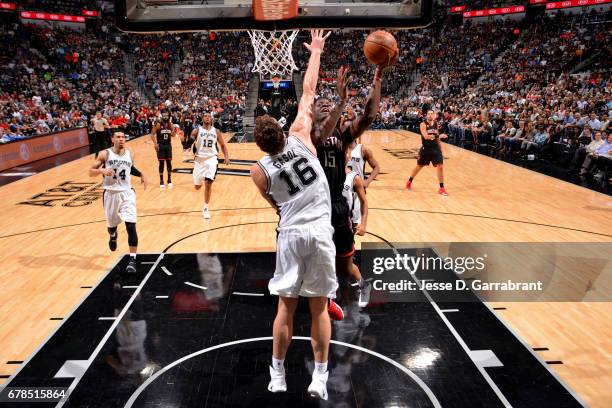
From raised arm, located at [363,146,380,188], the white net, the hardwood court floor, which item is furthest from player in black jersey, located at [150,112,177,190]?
raised arm, located at [363,146,380,188]

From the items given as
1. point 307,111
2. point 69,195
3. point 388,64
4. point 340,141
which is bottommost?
point 69,195

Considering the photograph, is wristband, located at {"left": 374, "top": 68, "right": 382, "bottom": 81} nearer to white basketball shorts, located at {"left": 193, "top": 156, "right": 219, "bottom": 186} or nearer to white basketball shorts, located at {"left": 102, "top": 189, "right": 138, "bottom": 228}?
white basketball shorts, located at {"left": 102, "top": 189, "right": 138, "bottom": 228}

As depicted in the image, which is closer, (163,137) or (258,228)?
(258,228)

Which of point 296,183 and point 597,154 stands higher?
point 296,183

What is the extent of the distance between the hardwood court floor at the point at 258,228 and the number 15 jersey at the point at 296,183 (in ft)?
7.79

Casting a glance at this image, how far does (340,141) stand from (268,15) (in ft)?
7.08

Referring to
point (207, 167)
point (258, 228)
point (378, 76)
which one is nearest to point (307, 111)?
point (378, 76)

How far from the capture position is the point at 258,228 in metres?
7.69

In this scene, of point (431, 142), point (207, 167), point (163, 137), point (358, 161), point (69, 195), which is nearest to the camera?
point (358, 161)

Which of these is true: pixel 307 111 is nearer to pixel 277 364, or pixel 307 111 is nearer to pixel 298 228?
pixel 298 228

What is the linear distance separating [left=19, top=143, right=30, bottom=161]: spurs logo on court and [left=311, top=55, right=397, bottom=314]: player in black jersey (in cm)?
1288

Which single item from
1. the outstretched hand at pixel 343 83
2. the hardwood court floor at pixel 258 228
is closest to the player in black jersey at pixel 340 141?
the outstretched hand at pixel 343 83

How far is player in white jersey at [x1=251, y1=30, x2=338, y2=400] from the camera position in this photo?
309cm

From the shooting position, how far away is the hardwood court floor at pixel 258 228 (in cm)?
431
